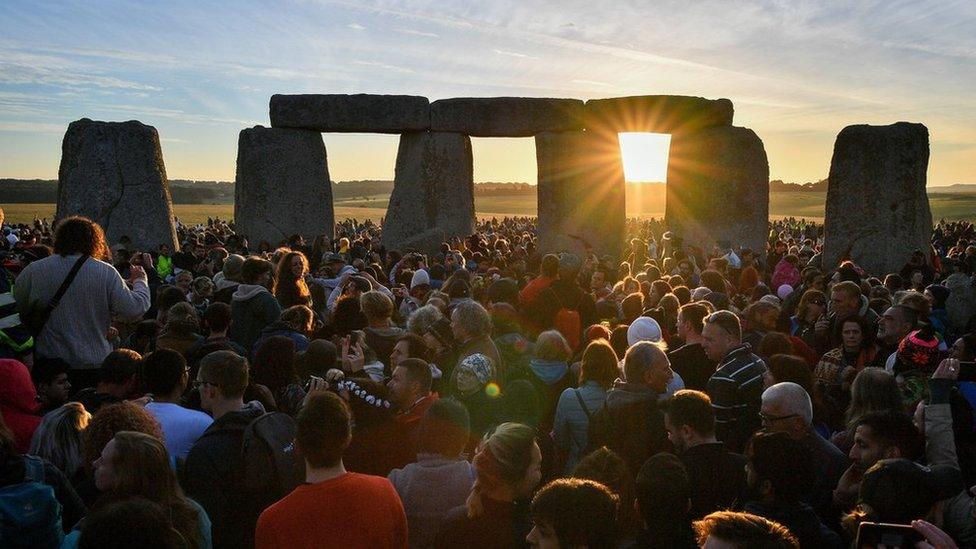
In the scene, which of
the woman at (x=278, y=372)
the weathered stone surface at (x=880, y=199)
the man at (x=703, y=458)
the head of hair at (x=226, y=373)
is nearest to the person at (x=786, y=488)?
the man at (x=703, y=458)

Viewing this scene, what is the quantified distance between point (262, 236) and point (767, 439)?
1546 cm

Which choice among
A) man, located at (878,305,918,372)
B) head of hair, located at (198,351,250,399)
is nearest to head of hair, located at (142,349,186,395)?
head of hair, located at (198,351,250,399)

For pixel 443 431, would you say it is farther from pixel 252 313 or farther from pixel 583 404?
pixel 252 313

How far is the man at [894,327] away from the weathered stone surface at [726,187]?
11.7 metres

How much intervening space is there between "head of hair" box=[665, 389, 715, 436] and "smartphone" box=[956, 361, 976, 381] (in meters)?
1.49

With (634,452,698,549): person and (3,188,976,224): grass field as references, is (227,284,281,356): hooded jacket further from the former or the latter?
(3,188,976,224): grass field

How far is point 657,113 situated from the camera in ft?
56.4

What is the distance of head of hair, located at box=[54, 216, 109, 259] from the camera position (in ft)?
17.1

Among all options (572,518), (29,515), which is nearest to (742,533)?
(572,518)

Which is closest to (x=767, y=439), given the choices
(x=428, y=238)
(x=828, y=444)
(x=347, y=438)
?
(x=828, y=444)

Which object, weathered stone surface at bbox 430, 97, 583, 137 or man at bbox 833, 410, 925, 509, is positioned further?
weathered stone surface at bbox 430, 97, 583, 137

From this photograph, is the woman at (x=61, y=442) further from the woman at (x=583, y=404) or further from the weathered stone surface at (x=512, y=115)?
the weathered stone surface at (x=512, y=115)

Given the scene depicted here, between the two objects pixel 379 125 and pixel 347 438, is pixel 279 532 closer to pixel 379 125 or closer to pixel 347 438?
Answer: pixel 347 438

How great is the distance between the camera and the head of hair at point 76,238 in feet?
17.1
